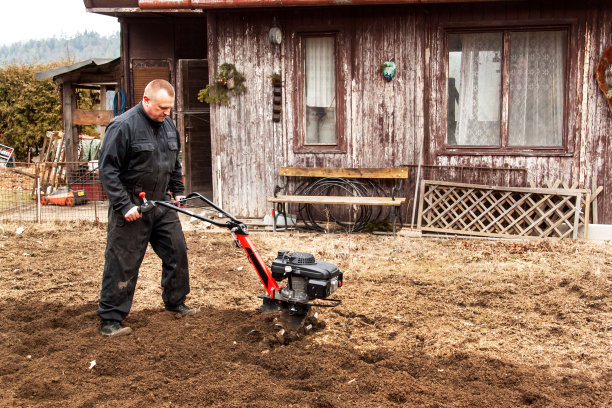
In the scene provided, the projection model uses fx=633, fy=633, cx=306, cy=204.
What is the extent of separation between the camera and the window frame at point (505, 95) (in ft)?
30.2

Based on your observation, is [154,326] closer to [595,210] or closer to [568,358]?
[568,358]

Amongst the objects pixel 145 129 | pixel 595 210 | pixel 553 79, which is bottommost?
pixel 595 210

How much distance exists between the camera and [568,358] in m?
4.50

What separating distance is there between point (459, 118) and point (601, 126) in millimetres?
1994

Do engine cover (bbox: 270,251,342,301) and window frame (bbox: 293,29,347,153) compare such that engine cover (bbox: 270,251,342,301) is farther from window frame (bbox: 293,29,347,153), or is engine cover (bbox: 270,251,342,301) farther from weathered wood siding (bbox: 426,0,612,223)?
weathered wood siding (bbox: 426,0,612,223)

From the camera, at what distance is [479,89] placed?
31.5 ft

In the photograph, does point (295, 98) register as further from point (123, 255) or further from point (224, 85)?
point (123, 255)

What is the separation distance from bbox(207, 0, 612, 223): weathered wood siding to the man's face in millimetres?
5189

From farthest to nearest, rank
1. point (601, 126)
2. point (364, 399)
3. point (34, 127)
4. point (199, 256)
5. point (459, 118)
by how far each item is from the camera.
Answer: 1. point (34, 127)
2. point (459, 118)
3. point (601, 126)
4. point (199, 256)
5. point (364, 399)

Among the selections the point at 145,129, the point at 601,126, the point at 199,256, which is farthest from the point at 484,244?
the point at 145,129

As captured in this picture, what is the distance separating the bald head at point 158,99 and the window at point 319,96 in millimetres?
5215

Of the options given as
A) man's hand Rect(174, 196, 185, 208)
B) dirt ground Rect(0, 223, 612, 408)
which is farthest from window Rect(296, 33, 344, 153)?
man's hand Rect(174, 196, 185, 208)

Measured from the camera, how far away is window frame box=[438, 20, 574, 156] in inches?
362

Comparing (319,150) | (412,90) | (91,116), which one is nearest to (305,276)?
(319,150)
